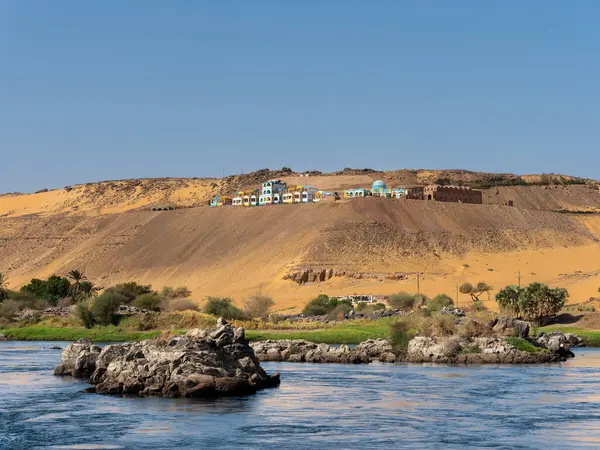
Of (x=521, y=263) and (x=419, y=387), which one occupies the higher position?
(x=521, y=263)

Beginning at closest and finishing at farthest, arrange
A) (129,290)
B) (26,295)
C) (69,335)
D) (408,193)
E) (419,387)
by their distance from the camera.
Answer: (419,387) < (69,335) < (129,290) < (26,295) < (408,193)

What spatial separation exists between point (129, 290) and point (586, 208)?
377 ft

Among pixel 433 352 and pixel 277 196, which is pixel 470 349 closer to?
pixel 433 352

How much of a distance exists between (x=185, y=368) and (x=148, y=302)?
54819mm

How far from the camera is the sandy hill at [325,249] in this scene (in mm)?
119938

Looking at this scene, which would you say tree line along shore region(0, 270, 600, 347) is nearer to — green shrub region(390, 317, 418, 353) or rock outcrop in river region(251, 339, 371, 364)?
green shrub region(390, 317, 418, 353)

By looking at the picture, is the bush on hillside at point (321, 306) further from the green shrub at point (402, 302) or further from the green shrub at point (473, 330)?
the green shrub at point (473, 330)

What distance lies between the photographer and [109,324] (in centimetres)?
8356

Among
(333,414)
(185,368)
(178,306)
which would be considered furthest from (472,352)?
(178,306)

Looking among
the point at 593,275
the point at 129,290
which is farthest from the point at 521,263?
the point at 129,290

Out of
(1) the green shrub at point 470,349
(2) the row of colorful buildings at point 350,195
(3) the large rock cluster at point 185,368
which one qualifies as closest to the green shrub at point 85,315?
(1) the green shrub at point 470,349

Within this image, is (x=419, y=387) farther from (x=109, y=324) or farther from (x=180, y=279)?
(x=180, y=279)

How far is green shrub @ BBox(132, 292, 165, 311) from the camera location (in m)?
90.9

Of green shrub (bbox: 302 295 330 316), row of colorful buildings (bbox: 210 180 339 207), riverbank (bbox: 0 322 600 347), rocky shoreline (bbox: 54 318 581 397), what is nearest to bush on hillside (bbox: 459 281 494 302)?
green shrub (bbox: 302 295 330 316)
